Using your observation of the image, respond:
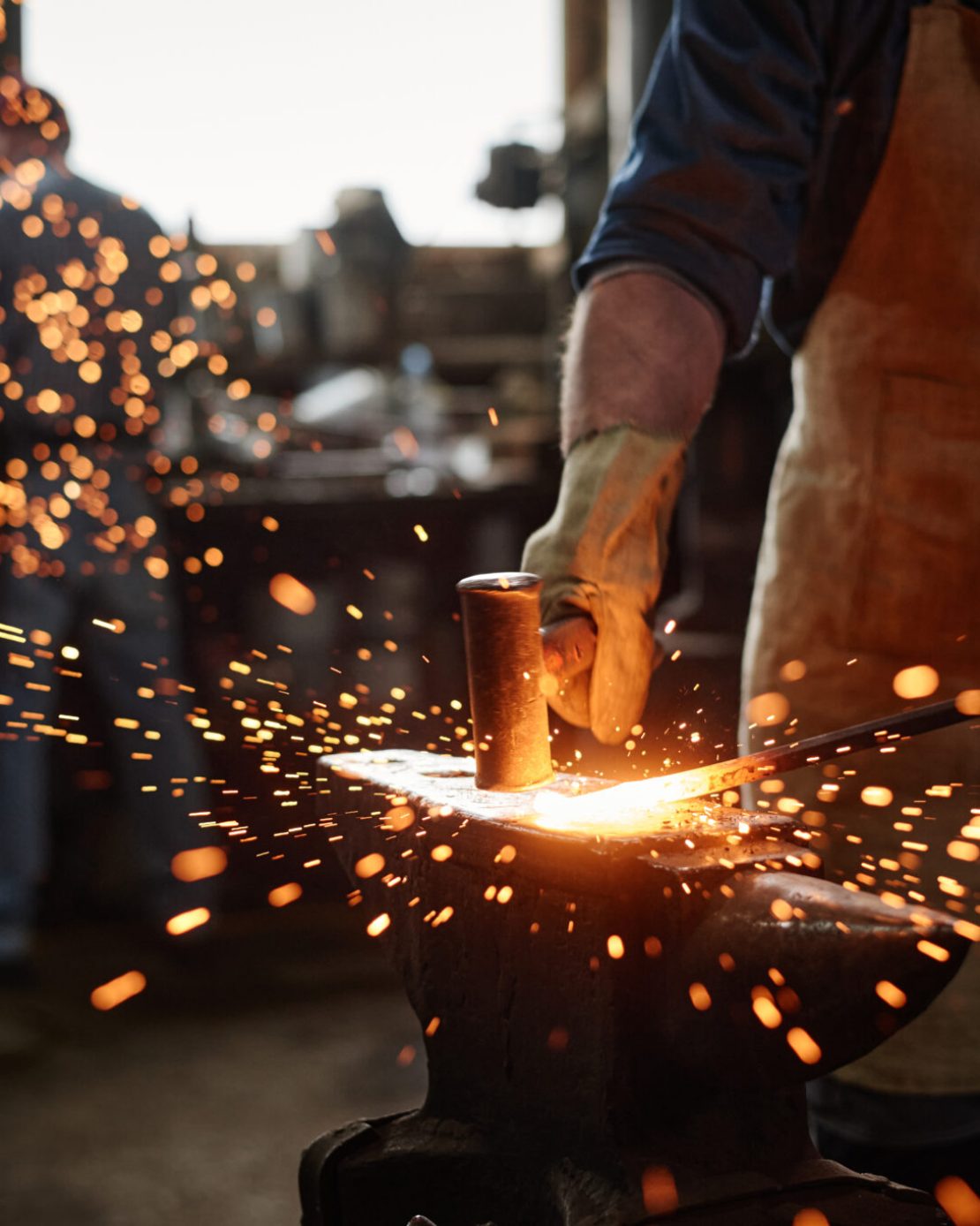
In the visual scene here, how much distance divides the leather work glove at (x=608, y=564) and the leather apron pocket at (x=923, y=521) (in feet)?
0.97

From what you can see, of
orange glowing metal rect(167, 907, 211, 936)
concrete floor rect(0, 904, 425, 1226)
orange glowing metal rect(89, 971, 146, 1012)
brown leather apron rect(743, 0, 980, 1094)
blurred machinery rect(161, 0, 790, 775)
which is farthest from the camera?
blurred machinery rect(161, 0, 790, 775)

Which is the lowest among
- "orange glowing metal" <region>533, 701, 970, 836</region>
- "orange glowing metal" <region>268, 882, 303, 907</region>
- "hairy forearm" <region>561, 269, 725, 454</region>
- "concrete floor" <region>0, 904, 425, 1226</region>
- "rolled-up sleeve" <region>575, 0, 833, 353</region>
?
"orange glowing metal" <region>268, 882, 303, 907</region>

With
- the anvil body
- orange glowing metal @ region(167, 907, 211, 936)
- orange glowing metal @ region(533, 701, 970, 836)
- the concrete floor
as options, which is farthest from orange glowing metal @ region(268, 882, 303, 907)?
orange glowing metal @ region(533, 701, 970, 836)

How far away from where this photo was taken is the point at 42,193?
3416mm

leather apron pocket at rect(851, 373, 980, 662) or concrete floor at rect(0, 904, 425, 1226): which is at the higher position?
leather apron pocket at rect(851, 373, 980, 662)

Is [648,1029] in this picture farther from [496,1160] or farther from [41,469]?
[41,469]

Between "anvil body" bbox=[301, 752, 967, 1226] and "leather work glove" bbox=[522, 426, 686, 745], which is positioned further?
"leather work glove" bbox=[522, 426, 686, 745]

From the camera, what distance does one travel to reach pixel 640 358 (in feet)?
4.71

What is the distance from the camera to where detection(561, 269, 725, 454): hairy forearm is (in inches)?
56.2

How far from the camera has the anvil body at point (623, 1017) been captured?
0.84 m

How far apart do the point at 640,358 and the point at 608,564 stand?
0.25 m

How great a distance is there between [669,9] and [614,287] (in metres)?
3.17

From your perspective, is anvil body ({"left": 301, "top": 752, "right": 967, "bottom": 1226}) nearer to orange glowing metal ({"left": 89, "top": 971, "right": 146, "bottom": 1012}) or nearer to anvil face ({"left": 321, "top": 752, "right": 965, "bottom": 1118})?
anvil face ({"left": 321, "top": 752, "right": 965, "bottom": 1118})

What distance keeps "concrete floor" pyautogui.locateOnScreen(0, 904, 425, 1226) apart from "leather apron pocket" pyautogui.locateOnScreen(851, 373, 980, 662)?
5.70 ft
